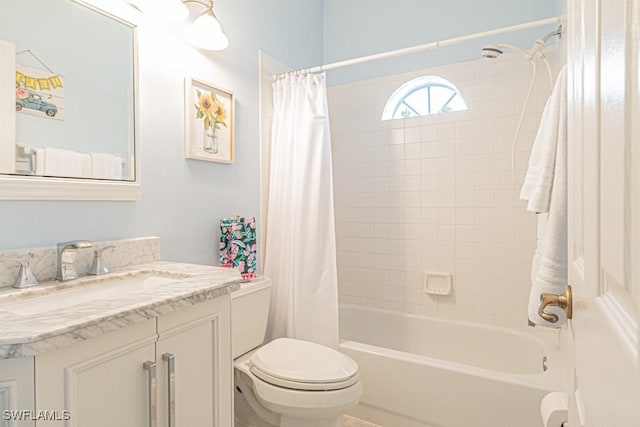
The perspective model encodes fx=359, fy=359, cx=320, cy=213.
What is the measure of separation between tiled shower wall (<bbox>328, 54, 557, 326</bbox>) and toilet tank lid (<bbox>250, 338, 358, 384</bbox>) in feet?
3.93

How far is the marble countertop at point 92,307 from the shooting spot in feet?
2.19

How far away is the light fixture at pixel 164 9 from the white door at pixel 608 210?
1470 mm

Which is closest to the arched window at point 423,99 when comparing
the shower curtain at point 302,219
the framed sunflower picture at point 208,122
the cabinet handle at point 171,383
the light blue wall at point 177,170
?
the shower curtain at point 302,219

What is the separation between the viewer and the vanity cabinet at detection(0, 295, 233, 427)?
2.38 feet

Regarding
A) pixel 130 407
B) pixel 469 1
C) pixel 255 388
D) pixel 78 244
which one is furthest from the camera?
pixel 469 1

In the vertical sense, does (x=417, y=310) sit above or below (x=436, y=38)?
below

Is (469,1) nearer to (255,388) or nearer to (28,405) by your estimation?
(255,388)

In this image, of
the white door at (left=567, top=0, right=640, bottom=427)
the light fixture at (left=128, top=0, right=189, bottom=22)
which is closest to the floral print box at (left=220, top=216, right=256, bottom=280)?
the light fixture at (left=128, top=0, right=189, bottom=22)

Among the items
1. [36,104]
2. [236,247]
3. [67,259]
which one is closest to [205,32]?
[36,104]

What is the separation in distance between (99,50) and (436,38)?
6.82 feet

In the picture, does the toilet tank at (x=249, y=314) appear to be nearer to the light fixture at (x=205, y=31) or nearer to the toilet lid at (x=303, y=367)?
the toilet lid at (x=303, y=367)

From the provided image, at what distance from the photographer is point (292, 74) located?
84.3 inches

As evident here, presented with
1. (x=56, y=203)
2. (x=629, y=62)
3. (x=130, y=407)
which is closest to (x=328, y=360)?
(x=130, y=407)

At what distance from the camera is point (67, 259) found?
3.84 ft
